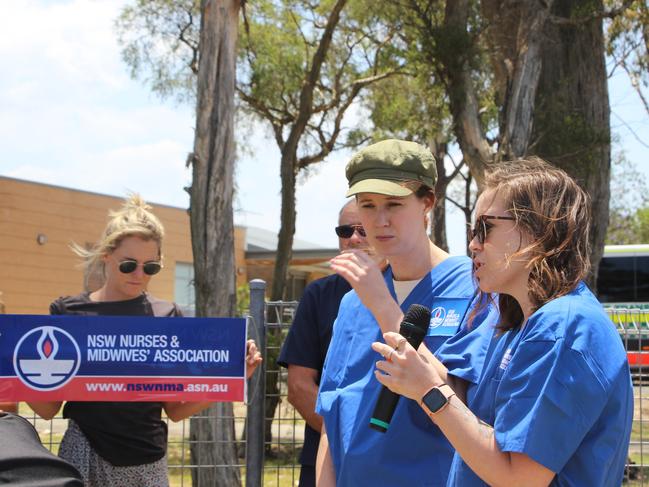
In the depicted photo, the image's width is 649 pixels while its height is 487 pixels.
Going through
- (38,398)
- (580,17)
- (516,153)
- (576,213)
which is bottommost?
(38,398)

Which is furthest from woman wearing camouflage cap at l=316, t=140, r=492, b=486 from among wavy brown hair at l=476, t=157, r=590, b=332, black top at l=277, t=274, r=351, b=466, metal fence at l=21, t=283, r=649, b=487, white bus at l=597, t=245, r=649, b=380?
white bus at l=597, t=245, r=649, b=380

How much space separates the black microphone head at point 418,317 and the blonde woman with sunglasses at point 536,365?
26 cm

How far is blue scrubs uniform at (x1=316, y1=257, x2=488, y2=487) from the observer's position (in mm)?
2652

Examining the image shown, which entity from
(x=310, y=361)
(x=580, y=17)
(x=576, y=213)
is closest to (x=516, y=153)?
(x=580, y=17)

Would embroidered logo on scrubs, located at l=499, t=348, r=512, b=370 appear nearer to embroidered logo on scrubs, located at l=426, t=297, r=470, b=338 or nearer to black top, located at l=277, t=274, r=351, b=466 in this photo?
embroidered logo on scrubs, located at l=426, t=297, r=470, b=338

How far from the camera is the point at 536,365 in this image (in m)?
1.95

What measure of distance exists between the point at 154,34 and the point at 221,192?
10424mm

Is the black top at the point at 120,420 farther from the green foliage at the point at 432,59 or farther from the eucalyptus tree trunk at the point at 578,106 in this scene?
the green foliage at the point at 432,59

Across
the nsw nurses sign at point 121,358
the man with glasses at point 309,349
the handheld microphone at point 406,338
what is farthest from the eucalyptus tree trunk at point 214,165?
the handheld microphone at point 406,338

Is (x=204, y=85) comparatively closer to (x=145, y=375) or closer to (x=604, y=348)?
(x=145, y=375)

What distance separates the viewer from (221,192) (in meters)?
6.89

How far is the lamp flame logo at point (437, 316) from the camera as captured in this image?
274 centimetres

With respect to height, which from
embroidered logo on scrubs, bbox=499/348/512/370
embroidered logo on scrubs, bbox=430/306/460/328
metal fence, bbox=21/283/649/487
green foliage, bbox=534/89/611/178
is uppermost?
green foliage, bbox=534/89/611/178

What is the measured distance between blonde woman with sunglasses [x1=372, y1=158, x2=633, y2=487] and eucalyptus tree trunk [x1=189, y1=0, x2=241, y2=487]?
4493mm
